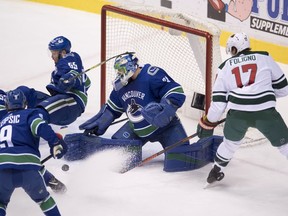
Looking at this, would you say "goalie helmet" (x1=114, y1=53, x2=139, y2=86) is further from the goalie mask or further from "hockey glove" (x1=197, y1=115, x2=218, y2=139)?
"hockey glove" (x1=197, y1=115, x2=218, y2=139)

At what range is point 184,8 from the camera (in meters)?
8.21

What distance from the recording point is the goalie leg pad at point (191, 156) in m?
5.74

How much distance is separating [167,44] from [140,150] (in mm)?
1146

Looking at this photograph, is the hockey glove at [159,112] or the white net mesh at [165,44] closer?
the hockey glove at [159,112]

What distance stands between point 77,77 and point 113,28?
32.7 inches

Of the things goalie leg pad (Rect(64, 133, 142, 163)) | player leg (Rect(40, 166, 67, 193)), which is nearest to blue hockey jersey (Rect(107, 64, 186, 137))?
goalie leg pad (Rect(64, 133, 142, 163))

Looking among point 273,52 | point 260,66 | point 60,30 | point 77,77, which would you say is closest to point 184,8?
point 273,52

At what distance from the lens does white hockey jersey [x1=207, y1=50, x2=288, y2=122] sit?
205 inches

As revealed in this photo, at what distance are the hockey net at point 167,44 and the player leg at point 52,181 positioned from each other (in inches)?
53.1

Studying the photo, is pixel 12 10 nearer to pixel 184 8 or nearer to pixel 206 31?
pixel 184 8

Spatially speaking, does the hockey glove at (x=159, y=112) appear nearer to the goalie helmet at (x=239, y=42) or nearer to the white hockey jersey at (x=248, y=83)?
the white hockey jersey at (x=248, y=83)

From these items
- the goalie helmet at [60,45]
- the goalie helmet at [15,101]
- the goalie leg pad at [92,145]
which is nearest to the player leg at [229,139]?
the goalie leg pad at [92,145]

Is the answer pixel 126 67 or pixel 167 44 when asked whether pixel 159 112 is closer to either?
pixel 126 67

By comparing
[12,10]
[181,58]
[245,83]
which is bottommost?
[12,10]
